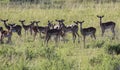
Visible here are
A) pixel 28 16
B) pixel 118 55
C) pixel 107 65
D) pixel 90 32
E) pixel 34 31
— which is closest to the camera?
pixel 107 65

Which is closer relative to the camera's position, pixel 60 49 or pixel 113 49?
pixel 113 49

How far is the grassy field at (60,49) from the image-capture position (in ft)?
40.5

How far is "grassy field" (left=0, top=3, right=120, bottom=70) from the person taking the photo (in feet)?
40.5

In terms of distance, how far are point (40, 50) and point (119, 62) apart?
4357 millimetres

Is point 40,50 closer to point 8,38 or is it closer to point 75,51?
point 75,51

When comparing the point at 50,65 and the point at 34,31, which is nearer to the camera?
the point at 50,65

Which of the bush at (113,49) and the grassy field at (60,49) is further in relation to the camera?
the bush at (113,49)

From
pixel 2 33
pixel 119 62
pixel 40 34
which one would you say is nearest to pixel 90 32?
pixel 40 34

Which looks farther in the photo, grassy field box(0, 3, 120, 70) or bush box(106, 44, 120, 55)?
bush box(106, 44, 120, 55)

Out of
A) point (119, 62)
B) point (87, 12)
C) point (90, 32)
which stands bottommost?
point (87, 12)

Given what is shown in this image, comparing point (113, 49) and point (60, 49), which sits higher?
point (113, 49)

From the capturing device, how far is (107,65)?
11.9 metres

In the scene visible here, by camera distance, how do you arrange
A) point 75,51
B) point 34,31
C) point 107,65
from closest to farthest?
point 107,65
point 75,51
point 34,31

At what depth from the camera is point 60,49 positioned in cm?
1681
